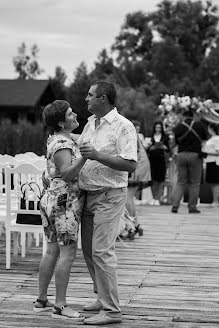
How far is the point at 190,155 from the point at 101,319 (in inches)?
306

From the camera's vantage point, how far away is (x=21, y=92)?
152 feet

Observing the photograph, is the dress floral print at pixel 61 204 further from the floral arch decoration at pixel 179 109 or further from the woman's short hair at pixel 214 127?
the woman's short hair at pixel 214 127

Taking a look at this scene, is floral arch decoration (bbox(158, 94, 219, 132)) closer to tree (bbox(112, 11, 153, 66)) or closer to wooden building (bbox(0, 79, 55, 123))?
wooden building (bbox(0, 79, 55, 123))

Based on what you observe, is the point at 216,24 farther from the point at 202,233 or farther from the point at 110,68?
the point at 202,233

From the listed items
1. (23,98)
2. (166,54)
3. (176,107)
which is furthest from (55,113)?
(166,54)

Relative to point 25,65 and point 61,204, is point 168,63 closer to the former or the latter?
point 25,65

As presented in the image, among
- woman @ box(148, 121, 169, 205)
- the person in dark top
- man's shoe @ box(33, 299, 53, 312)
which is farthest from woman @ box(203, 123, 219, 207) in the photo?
man's shoe @ box(33, 299, 53, 312)

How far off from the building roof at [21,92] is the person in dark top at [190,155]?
102ft

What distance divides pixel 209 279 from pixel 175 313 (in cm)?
144

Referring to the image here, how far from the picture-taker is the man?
5.48m

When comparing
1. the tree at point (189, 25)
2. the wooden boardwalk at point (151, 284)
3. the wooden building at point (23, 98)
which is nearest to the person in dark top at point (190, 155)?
the wooden boardwalk at point (151, 284)

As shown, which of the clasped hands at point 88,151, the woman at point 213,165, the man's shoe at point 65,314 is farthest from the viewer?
the woman at point 213,165

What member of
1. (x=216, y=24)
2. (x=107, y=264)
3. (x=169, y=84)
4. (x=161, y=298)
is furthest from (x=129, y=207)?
(x=216, y=24)

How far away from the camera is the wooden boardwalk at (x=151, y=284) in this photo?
580 cm
